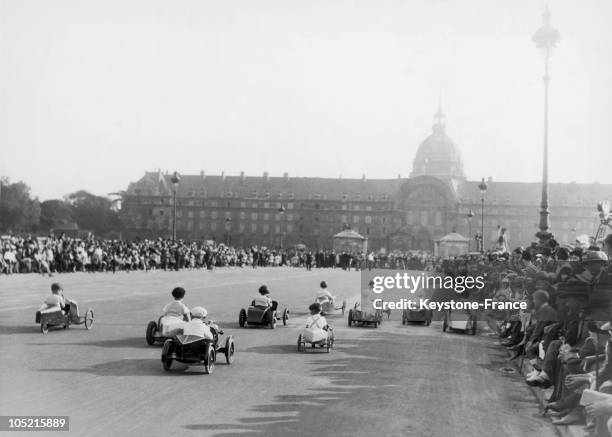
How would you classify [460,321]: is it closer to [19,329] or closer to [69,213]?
[19,329]

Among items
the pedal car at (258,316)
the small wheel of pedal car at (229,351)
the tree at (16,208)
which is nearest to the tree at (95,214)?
the tree at (16,208)

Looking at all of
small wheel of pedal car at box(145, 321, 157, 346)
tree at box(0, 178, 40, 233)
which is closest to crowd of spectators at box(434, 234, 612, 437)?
small wheel of pedal car at box(145, 321, 157, 346)

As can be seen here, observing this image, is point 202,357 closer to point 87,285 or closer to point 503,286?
point 503,286

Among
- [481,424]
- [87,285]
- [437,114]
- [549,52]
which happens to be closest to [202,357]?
[481,424]

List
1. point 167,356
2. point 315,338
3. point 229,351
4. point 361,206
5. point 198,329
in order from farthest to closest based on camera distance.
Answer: point 361,206, point 315,338, point 229,351, point 198,329, point 167,356

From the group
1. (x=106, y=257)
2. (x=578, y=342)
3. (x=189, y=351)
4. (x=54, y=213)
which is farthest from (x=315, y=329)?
(x=54, y=213)
